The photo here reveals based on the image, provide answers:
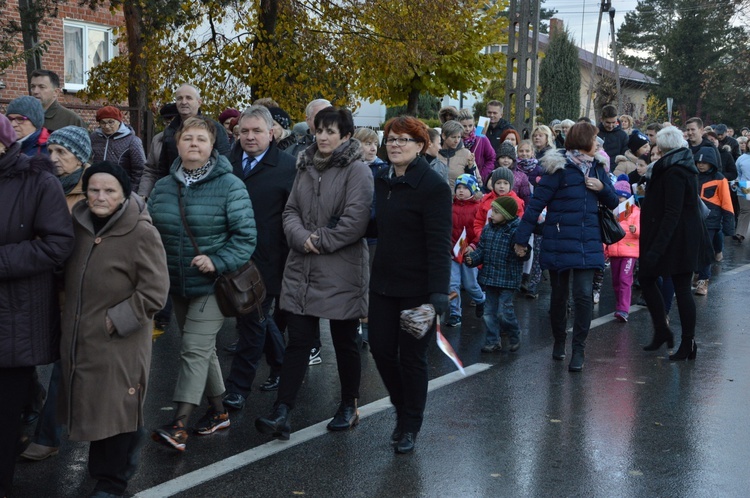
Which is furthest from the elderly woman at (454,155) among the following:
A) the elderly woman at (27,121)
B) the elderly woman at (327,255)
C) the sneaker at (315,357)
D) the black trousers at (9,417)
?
the black trousers at (9,417)

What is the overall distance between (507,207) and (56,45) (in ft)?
51.7

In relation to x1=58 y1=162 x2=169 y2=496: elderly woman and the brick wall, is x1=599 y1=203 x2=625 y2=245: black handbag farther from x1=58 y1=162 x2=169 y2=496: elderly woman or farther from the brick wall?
the brick wall

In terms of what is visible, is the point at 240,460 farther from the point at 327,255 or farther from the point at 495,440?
the point at 495,440

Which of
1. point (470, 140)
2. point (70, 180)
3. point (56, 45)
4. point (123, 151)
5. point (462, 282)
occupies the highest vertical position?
point (56, 45)

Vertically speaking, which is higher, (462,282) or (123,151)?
(123,151)

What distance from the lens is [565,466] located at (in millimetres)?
5559

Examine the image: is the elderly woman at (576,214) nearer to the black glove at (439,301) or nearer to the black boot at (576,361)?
the black boot at (576,361)

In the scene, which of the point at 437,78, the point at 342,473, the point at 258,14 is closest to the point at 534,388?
the point at 342,473

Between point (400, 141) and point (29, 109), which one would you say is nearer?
point (400, 141)

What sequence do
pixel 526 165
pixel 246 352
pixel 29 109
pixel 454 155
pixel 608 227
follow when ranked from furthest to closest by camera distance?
pixel 526 165
pixel 454 155
pixel 608 227
pixel 246 352
pixel 29 109

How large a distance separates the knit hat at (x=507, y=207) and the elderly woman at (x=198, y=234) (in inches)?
136

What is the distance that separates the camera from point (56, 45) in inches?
A: 850

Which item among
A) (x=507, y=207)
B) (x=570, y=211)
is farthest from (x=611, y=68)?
(x=570, y=211)

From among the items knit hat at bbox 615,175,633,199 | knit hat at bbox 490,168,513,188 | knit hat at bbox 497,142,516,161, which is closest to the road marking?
knit hat at bbox 490,168,513,188
